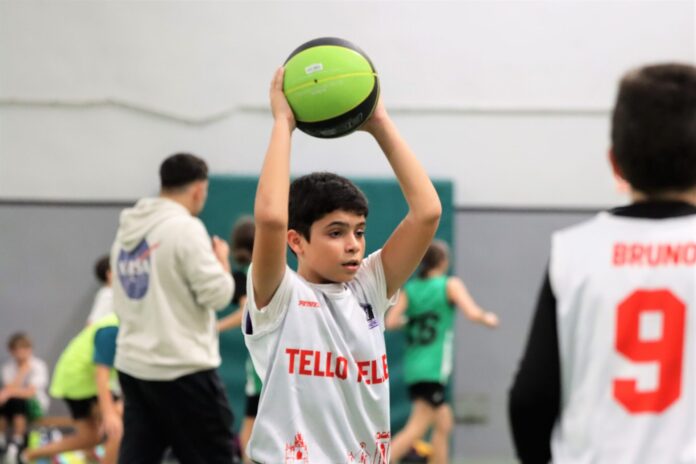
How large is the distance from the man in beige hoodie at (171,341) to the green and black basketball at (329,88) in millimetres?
1944

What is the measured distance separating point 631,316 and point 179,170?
3271 mm

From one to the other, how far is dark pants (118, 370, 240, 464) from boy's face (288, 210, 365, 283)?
184 cm

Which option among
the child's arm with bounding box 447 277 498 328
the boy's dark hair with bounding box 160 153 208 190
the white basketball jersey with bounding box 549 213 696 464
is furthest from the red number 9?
the child's arm with bounding box 447 277 498 328

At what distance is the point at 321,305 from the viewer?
2.89 metres

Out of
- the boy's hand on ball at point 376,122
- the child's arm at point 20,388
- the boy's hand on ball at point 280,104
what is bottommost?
the child's arm at point 20,388

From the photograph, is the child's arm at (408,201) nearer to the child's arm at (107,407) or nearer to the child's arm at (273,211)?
the child's arm at (273,211)

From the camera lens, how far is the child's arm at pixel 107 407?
545 centimetres

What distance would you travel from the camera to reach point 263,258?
2727 millimetres

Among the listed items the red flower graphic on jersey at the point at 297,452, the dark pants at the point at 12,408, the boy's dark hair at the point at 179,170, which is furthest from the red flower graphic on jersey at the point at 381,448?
the dark pants at the point at 12,408

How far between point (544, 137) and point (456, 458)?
9.49ft

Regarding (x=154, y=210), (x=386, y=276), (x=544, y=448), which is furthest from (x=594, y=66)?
(x=544, y=448)

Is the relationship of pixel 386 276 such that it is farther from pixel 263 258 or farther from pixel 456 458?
pixel 456 458

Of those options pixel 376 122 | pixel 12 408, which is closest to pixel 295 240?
pixel 376 122

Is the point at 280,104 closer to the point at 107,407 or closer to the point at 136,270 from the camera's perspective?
the point at 136,270
